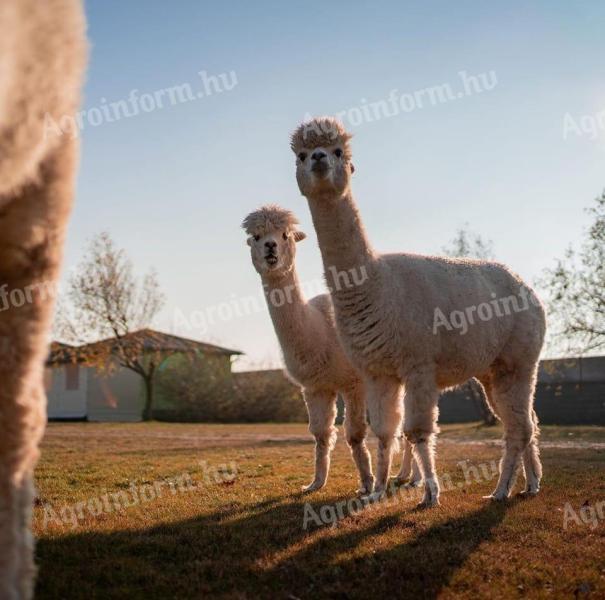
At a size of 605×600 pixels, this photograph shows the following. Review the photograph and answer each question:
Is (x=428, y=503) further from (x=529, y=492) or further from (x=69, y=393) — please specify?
(x=69, y=393)

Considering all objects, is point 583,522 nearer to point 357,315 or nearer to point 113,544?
point 357,315

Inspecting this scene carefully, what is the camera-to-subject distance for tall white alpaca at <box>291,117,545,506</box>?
19.9 ft

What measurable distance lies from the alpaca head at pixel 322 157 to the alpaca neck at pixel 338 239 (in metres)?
0.10

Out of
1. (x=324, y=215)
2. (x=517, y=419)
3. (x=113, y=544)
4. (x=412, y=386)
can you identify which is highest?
(x=324, y=215)

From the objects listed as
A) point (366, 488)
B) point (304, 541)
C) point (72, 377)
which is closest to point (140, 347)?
point (72, 377)

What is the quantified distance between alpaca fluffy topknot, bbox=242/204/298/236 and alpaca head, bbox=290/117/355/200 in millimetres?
1303

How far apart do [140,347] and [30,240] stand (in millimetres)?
35623

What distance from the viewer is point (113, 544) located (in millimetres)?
4824

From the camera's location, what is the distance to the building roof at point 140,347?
36.0m

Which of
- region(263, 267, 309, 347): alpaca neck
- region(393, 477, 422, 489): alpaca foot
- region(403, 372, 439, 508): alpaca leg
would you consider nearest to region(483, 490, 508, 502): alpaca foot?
region(403, 372, 439, 508): alpaca leg

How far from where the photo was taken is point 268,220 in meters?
7.63

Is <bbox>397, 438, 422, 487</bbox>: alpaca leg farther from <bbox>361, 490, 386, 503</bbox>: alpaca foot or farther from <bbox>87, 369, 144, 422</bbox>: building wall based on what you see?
<bbox>87, 369, 144, 422</bbox>: building wall

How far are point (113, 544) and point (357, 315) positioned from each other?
2.87m

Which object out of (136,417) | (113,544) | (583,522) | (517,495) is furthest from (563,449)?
(136,417)
